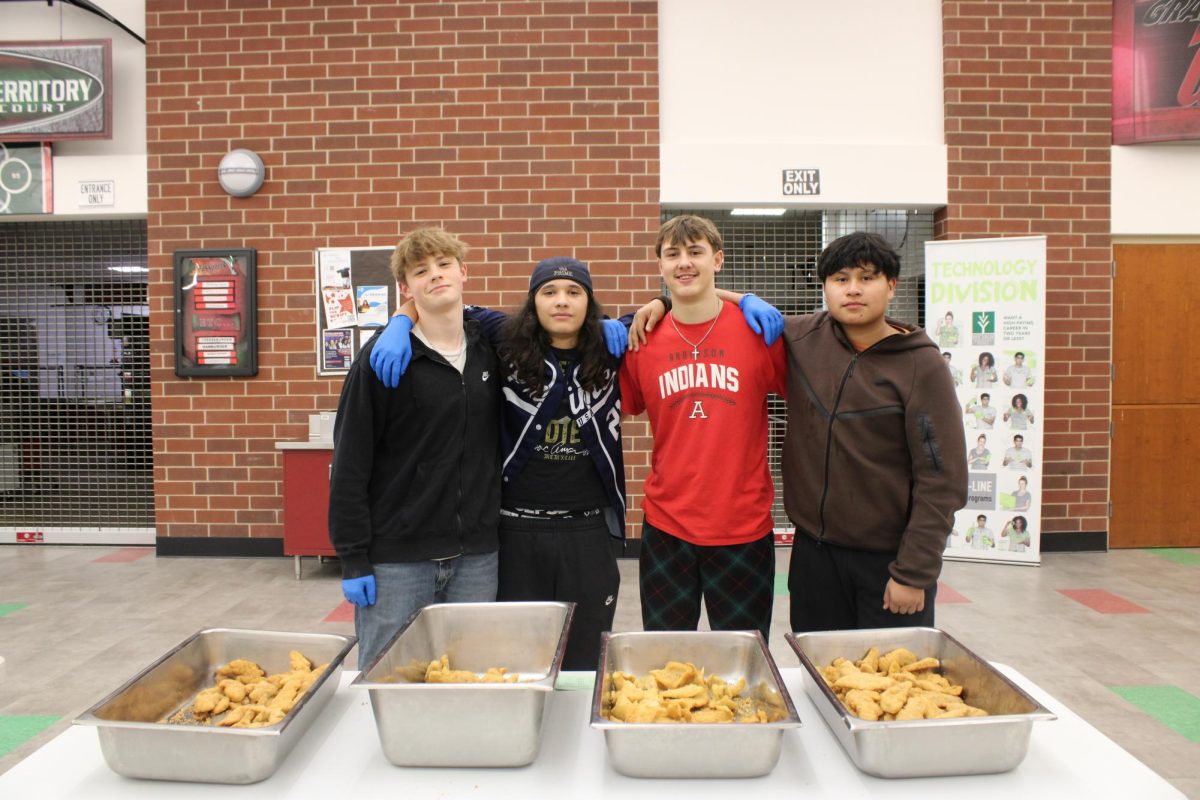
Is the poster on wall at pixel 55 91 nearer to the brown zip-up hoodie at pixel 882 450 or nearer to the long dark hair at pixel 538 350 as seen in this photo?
the long dark hair at pixel 538 350

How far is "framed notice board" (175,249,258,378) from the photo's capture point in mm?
4828

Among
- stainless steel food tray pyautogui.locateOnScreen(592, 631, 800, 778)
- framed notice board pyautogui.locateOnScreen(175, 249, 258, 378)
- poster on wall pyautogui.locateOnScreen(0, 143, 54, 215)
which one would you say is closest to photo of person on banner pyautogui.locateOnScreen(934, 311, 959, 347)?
stainless steel food tray pyautogui.locateOnScreen(592, 631, 800, 778)

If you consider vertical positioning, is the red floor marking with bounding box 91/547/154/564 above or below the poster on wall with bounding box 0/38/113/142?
below

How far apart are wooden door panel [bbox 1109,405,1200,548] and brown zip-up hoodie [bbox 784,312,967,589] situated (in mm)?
4281

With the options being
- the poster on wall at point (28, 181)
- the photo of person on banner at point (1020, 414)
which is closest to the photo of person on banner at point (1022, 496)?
the photo of person on banner at point (1020, 414)

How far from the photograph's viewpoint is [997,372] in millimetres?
4582

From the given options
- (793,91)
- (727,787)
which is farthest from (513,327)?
(793,91)

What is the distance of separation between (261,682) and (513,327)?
1.11 m

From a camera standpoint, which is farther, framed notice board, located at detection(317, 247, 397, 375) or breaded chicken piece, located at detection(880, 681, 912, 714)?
framed notice board, located at detection(317, 247, 397, 375)

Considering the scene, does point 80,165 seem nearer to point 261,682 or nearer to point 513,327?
point 513,327

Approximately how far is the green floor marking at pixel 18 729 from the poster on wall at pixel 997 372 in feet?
16.0

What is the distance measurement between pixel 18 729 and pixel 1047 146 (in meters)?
6.37

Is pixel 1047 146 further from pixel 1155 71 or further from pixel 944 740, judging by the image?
pixel 944 740

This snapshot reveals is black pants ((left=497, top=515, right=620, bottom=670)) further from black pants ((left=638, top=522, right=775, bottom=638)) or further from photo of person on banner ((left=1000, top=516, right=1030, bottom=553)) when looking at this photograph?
photo of person on banner ((left=1000, top=516, right=1030, bottom=553))
